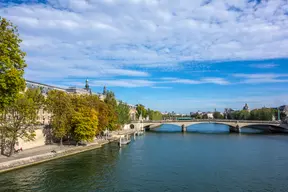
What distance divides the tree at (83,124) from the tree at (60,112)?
120cm

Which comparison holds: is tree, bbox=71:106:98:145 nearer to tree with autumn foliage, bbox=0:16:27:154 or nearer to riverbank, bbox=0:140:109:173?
riverbank, bbox=0:140:109:173

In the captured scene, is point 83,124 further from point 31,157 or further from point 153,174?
point 153,174

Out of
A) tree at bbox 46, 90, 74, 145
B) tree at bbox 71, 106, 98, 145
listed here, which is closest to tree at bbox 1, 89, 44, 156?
tree at bbox 46, 90, 74, 145

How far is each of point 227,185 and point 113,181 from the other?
12.1m

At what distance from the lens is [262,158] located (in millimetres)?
42188

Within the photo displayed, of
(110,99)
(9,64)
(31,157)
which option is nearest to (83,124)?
(31,157)

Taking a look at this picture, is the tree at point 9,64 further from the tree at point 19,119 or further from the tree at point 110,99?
the tree at point 110,99

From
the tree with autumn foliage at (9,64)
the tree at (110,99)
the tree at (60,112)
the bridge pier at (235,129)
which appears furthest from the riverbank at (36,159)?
the bridge pier at (235,129)

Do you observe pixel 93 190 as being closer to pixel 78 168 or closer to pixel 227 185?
pixel 78 168

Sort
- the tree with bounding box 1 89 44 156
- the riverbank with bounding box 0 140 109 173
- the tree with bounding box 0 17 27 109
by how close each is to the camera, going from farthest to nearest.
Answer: the tree with bounding box 1 89 44 156 → the riverbank with bounding box 0 140 109 173 → the tree with bounding box 0 17 27 109

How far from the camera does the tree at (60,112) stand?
45.7 meters

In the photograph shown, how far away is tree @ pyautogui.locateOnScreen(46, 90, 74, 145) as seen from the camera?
4569cm

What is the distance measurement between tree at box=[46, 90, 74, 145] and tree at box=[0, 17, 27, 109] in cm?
1922

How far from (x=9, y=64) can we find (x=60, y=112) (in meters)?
24.0
